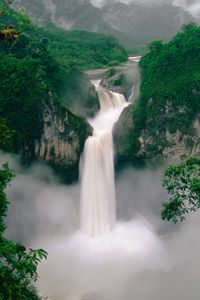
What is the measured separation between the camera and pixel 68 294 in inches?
831

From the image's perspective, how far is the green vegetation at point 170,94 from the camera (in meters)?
29.5

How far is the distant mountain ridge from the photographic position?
130875 mm

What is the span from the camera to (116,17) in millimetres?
158000

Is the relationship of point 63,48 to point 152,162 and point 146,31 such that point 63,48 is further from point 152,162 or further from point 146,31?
point 146,31

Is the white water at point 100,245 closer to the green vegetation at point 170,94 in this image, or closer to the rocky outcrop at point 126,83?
the rocky outcrop at point 126,83

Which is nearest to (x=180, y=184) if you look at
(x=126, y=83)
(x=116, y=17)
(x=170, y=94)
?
(x=170, y=94)

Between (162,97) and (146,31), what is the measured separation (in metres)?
121

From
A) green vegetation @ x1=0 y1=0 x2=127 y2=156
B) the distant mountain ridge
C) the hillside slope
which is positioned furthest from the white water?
the distant mountain ridge

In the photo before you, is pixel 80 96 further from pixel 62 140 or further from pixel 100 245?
pixel 100 245

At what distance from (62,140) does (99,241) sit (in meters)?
6.58

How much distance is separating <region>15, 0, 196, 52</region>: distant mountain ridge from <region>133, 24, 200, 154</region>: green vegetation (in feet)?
301

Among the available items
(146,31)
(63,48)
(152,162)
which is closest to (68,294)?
(152,162)

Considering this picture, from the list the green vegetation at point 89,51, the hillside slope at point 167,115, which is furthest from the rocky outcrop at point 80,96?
the green vegetation at point 89,51

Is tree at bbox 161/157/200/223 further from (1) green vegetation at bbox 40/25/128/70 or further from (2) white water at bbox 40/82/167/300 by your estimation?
(1) green vegetation at bbox 40/25/128/70
